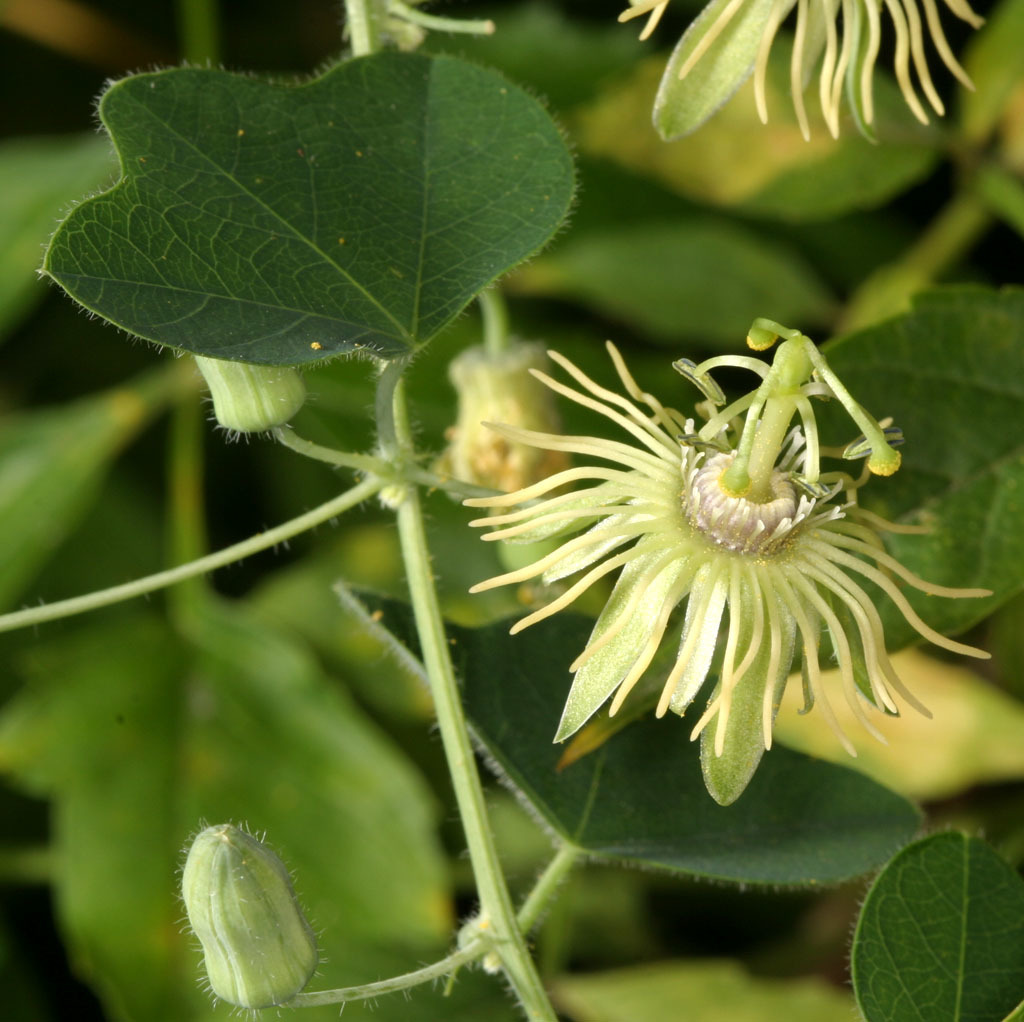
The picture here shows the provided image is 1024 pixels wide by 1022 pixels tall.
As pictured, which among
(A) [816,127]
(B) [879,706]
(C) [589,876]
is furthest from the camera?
(C) [589,876]

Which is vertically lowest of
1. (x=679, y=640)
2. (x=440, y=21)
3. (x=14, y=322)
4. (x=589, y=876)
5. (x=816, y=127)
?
(x=589, y=876)

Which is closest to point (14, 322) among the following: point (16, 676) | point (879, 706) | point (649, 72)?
point (16, 676)

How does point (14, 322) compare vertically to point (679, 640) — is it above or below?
below

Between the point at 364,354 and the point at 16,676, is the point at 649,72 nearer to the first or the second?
the point at 364,354

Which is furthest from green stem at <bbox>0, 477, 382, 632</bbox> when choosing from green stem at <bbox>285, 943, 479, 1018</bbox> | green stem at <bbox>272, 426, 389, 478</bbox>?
green stem at <bbox>285, 943, 479, 1018</bbox>

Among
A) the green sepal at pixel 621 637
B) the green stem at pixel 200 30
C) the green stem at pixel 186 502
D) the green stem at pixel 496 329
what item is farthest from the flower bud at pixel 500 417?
the green stem at pixel 200 30

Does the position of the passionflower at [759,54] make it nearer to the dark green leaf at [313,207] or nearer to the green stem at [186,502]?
the dark green leaf at [313,207]
